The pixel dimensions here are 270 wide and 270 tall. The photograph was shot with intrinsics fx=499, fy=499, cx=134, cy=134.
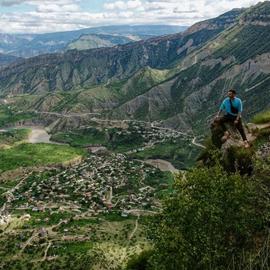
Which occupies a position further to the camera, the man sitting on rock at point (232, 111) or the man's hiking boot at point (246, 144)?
the man's hiking boot at point (246, 144)

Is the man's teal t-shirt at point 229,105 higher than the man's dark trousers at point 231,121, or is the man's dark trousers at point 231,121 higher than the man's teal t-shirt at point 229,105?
the man's teal t-shirt at point 229,105

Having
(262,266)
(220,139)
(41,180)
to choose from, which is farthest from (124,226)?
(262,266)

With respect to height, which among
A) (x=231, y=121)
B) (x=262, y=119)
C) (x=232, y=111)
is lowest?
(x=262, y=119)

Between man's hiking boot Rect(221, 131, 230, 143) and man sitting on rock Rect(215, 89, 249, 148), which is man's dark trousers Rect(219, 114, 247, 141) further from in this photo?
man's hiking boot Rect(221, 131, 230, 143)

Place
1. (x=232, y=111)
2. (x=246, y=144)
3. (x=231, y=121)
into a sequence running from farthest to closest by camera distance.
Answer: (x=231, y=121) < (x=232, y=111) < (x=246, y=144)

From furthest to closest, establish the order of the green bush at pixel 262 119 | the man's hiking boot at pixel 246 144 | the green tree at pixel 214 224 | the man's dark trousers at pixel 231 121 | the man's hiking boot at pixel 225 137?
1. the green bush at pixel 262 119
2. the man's hiking boot at pixel 225 137
3. the man's dark trousers at pixel 231 121
4. the man's hiking boot at pixel 246 144
5. the green tree at pixel 214 224

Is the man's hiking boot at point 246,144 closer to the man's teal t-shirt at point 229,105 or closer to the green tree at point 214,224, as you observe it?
the man's teal t-shirt at point 229,105

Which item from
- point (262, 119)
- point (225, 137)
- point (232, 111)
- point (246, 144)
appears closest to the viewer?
point (246, 144)

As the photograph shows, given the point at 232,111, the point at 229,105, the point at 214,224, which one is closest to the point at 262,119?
the point at 232,111

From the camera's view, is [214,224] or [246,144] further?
[246,144]

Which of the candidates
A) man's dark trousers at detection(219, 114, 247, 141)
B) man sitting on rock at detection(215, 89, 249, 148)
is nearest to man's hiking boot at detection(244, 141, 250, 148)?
man sitting on rock at detection(215, 89, 249, 148)

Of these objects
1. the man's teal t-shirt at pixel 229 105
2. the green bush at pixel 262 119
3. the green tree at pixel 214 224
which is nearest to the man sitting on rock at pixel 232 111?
the man's teal t-shirt at pixel 229 105

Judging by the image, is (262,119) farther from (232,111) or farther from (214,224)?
(214,224)

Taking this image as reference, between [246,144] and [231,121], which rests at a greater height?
[231,121]
